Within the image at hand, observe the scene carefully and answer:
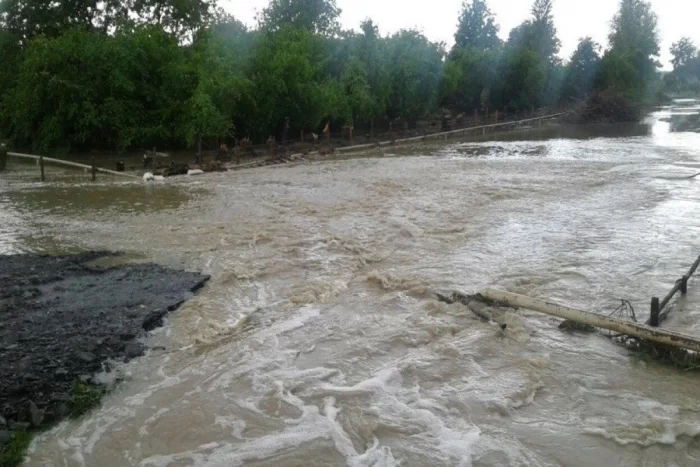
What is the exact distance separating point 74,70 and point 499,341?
2507 cm

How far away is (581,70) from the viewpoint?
57.7 metres

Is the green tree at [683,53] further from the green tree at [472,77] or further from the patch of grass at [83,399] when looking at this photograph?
the patch of grass at [83,399]

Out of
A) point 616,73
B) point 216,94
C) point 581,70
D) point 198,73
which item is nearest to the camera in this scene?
point 216,94

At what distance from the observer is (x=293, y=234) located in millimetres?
12750

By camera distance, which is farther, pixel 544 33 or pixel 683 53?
pixel 683 53

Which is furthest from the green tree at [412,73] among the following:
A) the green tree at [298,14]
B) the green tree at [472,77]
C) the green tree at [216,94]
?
the green tree at [216,94]

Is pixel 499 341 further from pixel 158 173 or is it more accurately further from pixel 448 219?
pixel 158 173

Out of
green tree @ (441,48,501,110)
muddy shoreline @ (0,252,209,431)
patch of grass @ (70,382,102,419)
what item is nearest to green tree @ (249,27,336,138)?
green tree @ (441,48,501,110)

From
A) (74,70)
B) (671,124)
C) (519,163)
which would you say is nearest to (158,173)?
(74,70)

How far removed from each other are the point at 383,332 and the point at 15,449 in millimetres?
4248

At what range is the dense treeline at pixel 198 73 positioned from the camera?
26.2m

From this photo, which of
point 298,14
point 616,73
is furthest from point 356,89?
point 616,73

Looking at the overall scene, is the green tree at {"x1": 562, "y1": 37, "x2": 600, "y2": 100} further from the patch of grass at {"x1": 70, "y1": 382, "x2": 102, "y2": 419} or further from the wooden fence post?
the patch of grass at {"x1": 70, "y1": 382, "x2": 102, "y2": 419}

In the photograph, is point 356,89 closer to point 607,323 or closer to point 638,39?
point 607,323
